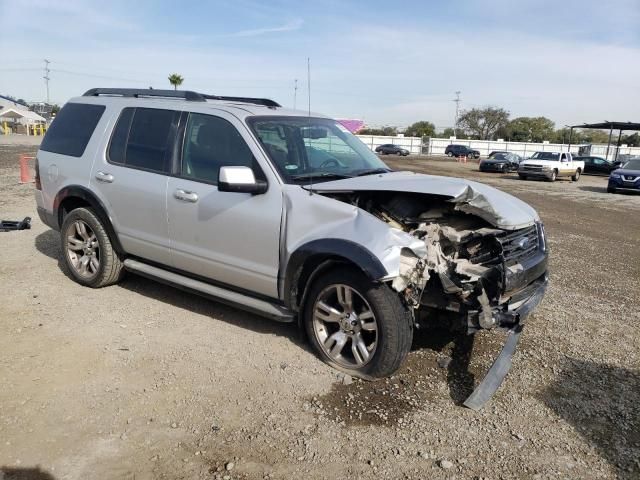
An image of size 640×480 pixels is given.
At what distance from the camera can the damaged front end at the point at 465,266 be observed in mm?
3627

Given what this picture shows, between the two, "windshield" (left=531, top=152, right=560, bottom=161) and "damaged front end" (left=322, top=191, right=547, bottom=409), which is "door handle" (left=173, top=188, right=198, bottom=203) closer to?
A: "damaged front end" (left=322, top=191, right=547, bottom=409)

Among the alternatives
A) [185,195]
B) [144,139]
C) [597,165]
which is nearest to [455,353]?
[185,195]

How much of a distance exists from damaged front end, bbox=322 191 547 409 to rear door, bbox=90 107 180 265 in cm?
173

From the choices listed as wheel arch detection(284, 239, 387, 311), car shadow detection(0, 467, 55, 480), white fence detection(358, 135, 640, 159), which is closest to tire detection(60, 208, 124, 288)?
wheel arch detection(284, 239, 387, 311)

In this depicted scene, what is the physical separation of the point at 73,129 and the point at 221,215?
2.52m

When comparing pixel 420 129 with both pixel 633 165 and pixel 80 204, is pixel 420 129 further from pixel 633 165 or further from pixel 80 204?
pixel 80 204

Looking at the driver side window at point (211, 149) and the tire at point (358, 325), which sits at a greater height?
the driver side window at point (211, 149)

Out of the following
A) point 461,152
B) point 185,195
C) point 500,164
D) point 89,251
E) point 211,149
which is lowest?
point 461,152

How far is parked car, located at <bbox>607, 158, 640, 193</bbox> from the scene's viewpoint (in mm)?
21078

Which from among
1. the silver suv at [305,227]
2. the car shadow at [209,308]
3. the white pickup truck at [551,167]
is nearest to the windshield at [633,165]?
the white pickup truck at [551,167]

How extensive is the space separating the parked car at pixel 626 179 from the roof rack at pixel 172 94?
2024 centimetres

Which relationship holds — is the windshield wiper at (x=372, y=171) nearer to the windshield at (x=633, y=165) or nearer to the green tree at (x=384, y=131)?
the windshield at (x=633, y=165)

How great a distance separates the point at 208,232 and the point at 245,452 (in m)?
1.96

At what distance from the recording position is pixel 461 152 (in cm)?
6022
